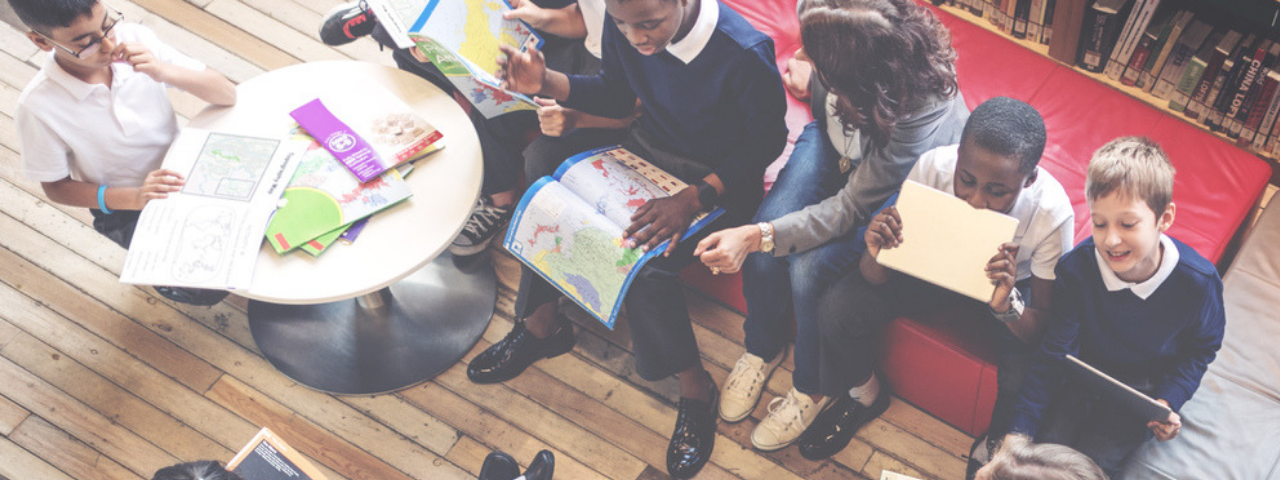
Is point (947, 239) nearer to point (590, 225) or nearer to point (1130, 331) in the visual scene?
point (1130, 331)

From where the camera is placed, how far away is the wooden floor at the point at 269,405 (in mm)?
2570

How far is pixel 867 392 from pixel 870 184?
595 mm

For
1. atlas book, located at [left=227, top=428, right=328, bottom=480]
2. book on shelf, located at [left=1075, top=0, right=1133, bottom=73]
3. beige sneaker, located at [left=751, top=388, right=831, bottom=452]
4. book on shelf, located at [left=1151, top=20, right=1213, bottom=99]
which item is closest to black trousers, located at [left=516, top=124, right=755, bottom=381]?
beige sneaker, located at [left=751, top=388, right=831, bottom=452]

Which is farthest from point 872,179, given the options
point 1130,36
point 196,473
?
point 196,473

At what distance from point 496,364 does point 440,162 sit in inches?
24.7

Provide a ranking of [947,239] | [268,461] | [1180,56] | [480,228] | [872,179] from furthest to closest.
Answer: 1. [480,228]
2. [1180,56]
3. [872,179]
4. [947,239]
5. [268,461]

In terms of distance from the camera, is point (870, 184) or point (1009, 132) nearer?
point (1009, 132)

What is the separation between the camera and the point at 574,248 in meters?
2.29

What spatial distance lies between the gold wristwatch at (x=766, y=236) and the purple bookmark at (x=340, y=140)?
0.89 metres

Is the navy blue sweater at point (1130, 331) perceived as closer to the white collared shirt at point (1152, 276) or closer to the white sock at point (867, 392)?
the white collared shirt at point (1152, 276)

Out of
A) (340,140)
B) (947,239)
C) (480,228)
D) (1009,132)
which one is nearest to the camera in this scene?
(1009,132)

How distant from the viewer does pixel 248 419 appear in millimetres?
2654

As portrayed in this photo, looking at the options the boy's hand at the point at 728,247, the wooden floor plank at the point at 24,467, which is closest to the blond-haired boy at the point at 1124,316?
the boy's hand at the point at 728,247

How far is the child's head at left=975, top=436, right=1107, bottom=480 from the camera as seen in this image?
1.83m
